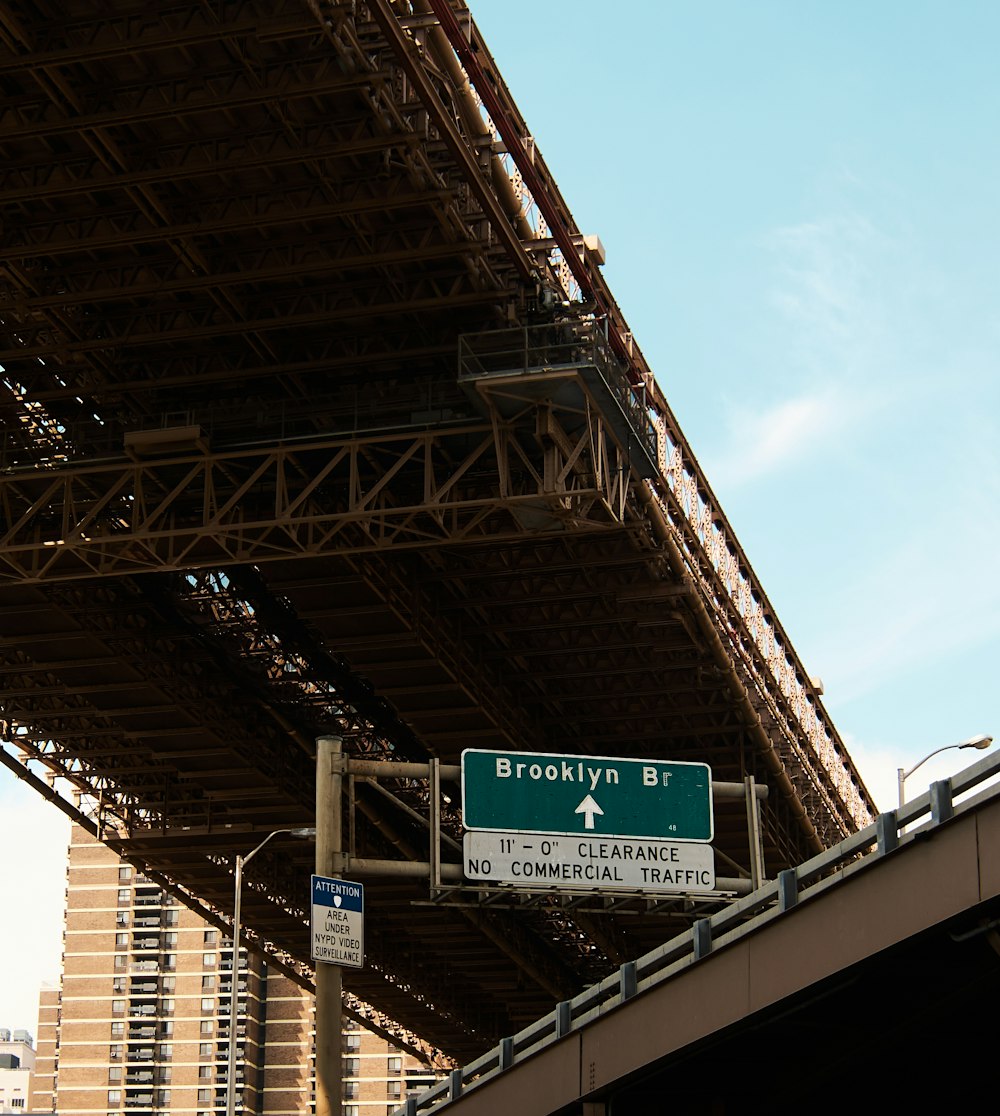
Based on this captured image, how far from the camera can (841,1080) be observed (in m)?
21.4

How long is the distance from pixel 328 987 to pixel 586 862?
4.56m

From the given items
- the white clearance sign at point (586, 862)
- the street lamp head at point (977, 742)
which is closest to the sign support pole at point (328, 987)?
the white clearance sign at point (586, 862)

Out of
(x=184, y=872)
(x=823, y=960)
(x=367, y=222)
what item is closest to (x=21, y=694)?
(x=184, y=872)

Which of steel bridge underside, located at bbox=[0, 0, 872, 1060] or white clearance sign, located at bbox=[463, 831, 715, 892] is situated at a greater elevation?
steel bridge underside, located at bbox=[0, 0, 872, 1060]

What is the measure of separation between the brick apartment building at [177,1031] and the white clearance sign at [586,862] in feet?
362

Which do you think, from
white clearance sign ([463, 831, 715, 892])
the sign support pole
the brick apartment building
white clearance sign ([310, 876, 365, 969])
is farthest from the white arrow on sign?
the brick apartment building

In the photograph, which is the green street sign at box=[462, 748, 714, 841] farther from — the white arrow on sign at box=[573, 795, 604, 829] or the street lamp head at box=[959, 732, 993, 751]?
the street lamp head at box=[959, 732, 993, 751]

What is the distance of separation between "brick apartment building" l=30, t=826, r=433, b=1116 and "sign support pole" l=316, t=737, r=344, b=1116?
113566 mm

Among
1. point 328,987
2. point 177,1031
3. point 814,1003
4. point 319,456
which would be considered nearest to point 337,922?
point 328,987

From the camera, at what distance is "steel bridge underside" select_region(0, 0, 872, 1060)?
28.3 metres

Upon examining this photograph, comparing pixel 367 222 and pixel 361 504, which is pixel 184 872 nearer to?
pixel 361 504

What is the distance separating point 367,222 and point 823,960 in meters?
17.6

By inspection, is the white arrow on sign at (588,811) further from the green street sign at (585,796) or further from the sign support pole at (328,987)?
the sign support pole at (328,987)

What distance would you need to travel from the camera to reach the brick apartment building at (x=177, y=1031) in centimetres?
13062
